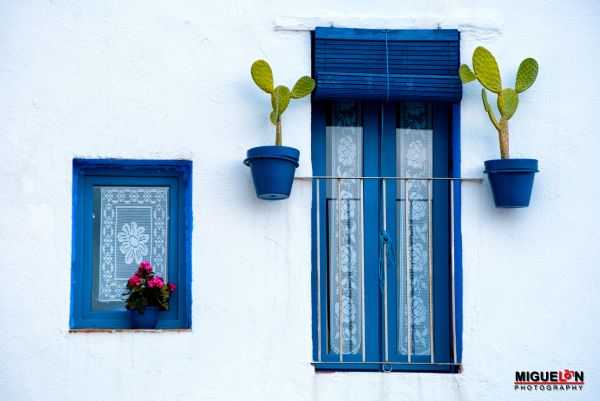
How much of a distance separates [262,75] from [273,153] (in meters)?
0.45

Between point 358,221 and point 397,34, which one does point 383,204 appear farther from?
point 397,34

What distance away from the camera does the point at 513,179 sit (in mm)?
4340

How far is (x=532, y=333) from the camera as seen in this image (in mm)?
4480

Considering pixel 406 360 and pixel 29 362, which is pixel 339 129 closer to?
pixel 406 360

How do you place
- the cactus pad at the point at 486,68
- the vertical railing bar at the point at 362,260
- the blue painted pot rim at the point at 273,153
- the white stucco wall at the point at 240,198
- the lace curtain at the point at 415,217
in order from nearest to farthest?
the blue painted pot rim at the point at 273,153 < the white stucco wall at the point at 240,198 < the cactus pad at the point at 486,68 < the vertical railing bar at the point at 362,260 < the lace curtain at the point at 415,217

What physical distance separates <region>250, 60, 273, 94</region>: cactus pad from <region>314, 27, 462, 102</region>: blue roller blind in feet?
0.92

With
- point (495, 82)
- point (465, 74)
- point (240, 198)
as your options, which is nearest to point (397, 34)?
point (465, 74)

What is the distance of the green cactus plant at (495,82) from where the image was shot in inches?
174

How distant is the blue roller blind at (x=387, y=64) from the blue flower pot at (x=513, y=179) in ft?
1.56

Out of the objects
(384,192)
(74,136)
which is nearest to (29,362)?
(74,136)

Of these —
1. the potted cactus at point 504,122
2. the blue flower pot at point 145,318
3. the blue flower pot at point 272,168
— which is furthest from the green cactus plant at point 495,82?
the blue flower pot at point 145,318

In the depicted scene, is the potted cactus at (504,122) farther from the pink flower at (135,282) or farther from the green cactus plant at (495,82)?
the pink flower at (135,282)

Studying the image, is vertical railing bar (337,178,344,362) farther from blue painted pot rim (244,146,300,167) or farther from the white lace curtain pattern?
blue painted pot rim (244,146,300,167)

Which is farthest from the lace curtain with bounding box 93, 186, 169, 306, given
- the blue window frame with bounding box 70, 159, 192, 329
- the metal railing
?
the metal railing
